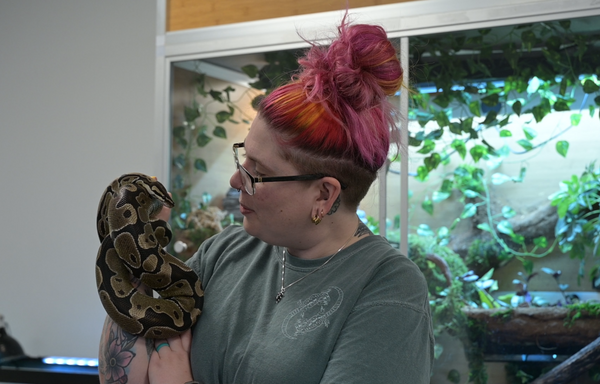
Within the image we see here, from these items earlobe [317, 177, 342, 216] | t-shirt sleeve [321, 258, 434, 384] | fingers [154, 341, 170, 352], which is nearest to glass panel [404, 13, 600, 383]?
earlobe [317, 177, 342, 216]

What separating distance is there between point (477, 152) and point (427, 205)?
0.96 ft

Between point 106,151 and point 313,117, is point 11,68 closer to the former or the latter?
point 106,151

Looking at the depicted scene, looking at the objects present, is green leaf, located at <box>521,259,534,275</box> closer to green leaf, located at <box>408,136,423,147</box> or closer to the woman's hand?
green leaf, located at <box>408,136,423,147</box>

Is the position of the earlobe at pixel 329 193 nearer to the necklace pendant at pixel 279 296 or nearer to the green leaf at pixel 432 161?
the necklace pendant at pixel 279 296

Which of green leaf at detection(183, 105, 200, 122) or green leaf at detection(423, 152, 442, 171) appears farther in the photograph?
green leaf at detection(183, 105, 200, 122)

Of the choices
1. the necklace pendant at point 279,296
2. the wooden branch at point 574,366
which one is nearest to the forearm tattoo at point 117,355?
the necklace pendant at point 279,296

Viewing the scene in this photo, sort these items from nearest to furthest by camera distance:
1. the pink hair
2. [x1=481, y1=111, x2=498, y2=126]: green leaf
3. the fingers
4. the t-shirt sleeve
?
the t-shirt sleeve, the pink hair, the fingers, [x1=481, y1=111, x2=498, y2=126]: green leaf

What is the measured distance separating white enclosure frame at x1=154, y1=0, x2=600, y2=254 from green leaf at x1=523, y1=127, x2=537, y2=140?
0.42 m

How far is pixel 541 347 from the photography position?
2.23 metres

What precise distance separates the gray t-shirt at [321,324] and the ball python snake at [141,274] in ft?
0.18

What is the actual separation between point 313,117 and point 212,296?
1.52 feet

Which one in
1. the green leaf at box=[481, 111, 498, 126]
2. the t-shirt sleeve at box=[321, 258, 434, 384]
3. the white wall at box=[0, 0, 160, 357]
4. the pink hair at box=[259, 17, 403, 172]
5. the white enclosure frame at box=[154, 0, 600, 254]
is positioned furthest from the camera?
the white wall at box=[0, 0, 160, 357]

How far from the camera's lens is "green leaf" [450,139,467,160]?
7.86 feet

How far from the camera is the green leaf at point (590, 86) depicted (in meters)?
2.20
